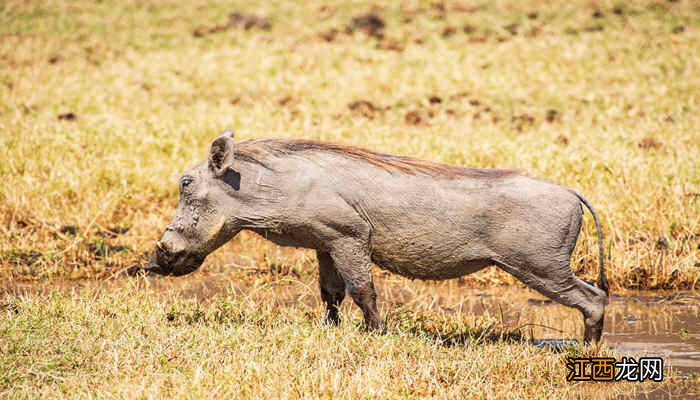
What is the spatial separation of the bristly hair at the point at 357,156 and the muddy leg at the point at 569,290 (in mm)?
549

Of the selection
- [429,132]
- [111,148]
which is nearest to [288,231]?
[111,148]

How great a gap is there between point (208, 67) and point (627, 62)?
6538mm

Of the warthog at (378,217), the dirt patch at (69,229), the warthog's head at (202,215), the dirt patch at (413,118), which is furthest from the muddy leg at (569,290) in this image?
the dirt patch at (413,118)

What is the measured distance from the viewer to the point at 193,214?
16.0 feet

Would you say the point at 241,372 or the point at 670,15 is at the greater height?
the point at 670,15

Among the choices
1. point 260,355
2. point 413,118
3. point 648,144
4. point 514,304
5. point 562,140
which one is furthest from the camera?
point 413,118

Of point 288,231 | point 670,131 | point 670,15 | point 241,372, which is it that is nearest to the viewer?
point 241,372

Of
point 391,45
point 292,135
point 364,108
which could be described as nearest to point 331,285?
point 292,135

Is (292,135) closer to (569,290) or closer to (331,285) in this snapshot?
(331,285)

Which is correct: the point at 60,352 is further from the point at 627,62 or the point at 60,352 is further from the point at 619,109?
the point at 627,62

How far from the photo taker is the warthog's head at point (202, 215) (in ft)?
16.0

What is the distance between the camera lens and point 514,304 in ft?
20.1

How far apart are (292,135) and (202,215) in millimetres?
4805

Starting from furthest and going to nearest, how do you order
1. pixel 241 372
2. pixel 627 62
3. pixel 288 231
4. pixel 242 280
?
pixel 627 62, pixel 242 280, pixel 288 231, pixel 241 372
